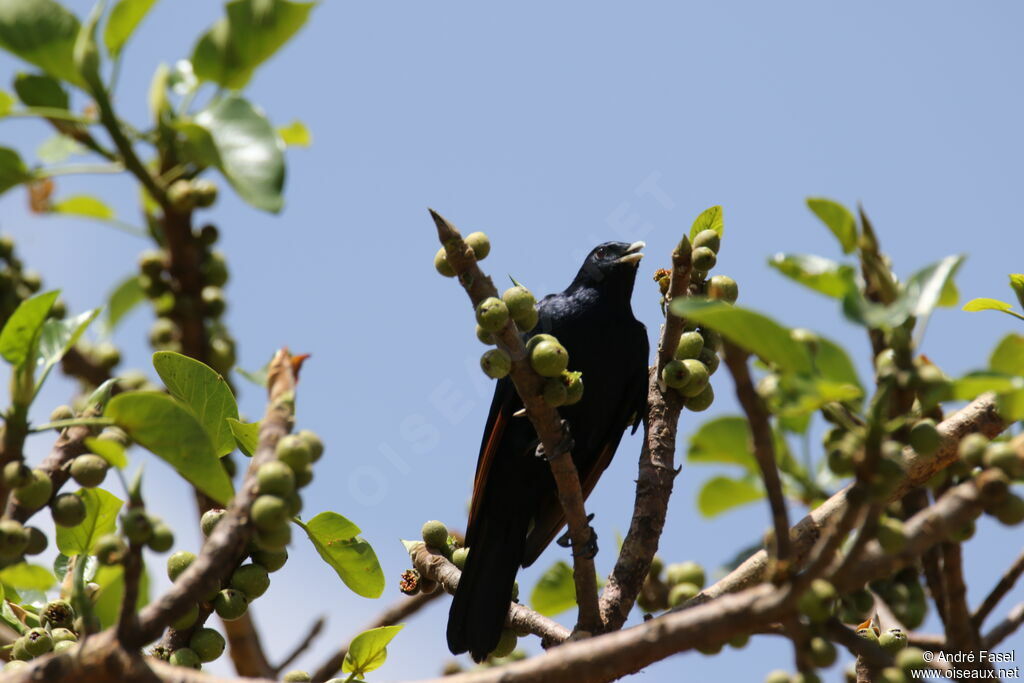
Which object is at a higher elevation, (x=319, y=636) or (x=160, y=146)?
(x=160, y=146)

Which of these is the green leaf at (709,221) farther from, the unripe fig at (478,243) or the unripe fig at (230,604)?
the unripe fig at (230,604)

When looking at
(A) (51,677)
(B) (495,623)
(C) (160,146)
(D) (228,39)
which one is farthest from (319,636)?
(D) (228,39)

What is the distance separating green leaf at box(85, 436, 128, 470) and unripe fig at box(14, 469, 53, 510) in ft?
0.66

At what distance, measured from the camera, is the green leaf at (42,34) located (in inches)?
78.3

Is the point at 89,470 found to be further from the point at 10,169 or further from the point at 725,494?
the point at 725,494

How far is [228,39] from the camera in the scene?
6.57ft

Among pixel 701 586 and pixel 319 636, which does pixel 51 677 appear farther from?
pixel 701 586

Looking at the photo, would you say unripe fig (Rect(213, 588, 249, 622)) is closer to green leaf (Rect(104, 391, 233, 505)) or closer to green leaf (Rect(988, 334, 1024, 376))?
green leaf (Rect(104, 391, 233, 505))

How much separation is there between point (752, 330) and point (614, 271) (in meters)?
3.91

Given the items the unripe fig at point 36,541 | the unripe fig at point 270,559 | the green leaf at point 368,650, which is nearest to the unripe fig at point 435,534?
the green leaf at point 368,650

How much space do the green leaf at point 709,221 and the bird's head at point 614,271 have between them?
203 cm

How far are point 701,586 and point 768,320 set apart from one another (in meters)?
2.40

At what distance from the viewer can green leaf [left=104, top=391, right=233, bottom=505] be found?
2.05 meters

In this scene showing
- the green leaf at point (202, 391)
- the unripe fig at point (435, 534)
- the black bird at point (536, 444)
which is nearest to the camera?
the green leaf at point (202, 391)
